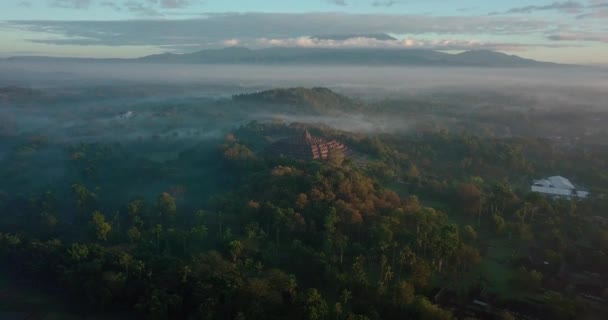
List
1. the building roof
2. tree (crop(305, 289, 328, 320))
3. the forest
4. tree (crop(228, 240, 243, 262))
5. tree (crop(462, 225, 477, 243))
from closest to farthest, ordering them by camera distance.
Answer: tree (crop(305, 289, 328, 320)) → the forest → tree (crop(228, 240, 243, 262)) → tree (crop(462, 225, 477, 243)) → the building roof

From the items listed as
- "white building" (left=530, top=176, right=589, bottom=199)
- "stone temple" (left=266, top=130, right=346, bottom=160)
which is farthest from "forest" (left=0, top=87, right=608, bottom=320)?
"stone temple" (left=266, top=130, right=346, bottom=160)

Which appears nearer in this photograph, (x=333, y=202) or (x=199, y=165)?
(x=333, y=202)

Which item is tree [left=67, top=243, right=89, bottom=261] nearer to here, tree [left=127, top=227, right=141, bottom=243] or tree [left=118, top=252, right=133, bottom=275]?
tree [left=118, top=252, right=133, bottom=275]

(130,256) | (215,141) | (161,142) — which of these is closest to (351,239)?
(130,256)

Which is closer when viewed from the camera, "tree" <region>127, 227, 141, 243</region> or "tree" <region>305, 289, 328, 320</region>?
"tree" <region>305, 289, 328, 320</region>

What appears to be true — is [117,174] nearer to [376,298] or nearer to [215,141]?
[215,141]

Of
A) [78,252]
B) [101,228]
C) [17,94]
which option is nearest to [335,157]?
[101,228]

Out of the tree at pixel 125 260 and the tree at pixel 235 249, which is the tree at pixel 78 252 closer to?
the tree at pixel 125 260
